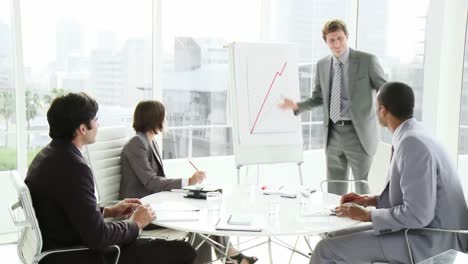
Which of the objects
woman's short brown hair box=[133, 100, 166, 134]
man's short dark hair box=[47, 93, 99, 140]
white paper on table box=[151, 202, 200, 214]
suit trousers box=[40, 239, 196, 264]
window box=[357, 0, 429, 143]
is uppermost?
window box=[357, 0, 429, 143]

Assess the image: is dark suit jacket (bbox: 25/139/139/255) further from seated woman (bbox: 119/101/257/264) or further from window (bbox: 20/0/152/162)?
window (bbox: 20/0/152/162)

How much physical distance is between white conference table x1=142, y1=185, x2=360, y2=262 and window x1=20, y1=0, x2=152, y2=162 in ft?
6.75

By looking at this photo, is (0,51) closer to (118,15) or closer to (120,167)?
(118,15)

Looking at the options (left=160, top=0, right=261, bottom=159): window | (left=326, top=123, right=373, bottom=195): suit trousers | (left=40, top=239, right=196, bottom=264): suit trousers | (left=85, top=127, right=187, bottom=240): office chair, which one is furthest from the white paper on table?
(left=160, top=0, right=261, bottom=159): window

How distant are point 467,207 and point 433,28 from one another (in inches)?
93.9

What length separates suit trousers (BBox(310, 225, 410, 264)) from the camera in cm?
252

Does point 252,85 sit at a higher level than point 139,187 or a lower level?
higher

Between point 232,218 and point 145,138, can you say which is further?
point 145,138

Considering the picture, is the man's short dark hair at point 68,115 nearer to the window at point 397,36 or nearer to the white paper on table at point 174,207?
the white paper on table at point 174,207

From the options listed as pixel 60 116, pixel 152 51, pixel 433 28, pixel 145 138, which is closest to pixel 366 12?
pixel 433 28

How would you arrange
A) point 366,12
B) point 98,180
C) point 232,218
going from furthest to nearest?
point 366,12 < point 98,180 < point 232,218

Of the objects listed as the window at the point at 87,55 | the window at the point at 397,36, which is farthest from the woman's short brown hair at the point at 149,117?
the window at the point at 397,36

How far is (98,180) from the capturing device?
3307 millimetres

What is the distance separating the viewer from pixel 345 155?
4098 millimetres
